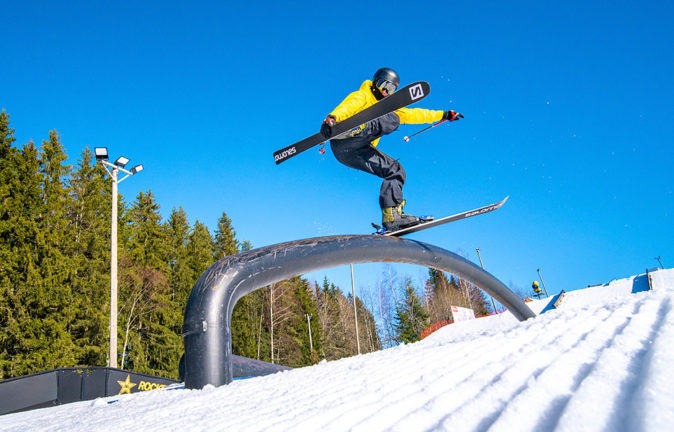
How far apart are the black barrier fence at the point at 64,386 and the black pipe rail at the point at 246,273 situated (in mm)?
4276

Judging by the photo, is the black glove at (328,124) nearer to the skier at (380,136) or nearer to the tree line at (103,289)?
the skier at (380,136)

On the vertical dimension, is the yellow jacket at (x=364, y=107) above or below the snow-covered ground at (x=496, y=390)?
above

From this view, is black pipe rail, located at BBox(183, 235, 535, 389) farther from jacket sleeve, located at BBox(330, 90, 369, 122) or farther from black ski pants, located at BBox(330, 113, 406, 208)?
jacket sleeve, located at BBox(330, 90, 369, 122)

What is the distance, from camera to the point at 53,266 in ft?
48.1

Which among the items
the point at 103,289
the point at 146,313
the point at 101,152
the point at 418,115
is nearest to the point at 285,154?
the point at 418,115

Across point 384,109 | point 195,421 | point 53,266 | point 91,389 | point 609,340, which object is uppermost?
point 53,266

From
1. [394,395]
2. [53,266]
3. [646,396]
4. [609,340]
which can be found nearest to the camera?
[646,396]

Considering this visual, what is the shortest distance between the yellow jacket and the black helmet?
0.07 m

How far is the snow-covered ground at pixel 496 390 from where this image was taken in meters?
0.81

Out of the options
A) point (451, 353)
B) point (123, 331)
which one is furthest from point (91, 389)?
point (123, 331)

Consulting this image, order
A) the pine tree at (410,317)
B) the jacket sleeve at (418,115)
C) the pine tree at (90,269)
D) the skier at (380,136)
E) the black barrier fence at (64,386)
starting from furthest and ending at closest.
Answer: the pine tree at (410,317), the pine tree at (90,269), the black barrier fence at (64,386), the jacket sleeve at (418,115), the skier at (380,136)

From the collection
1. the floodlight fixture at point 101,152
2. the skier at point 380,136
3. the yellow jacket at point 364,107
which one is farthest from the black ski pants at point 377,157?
the floodlight fixture at point 101,152

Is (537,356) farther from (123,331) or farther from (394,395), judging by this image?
(123,331)

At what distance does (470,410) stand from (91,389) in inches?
315
